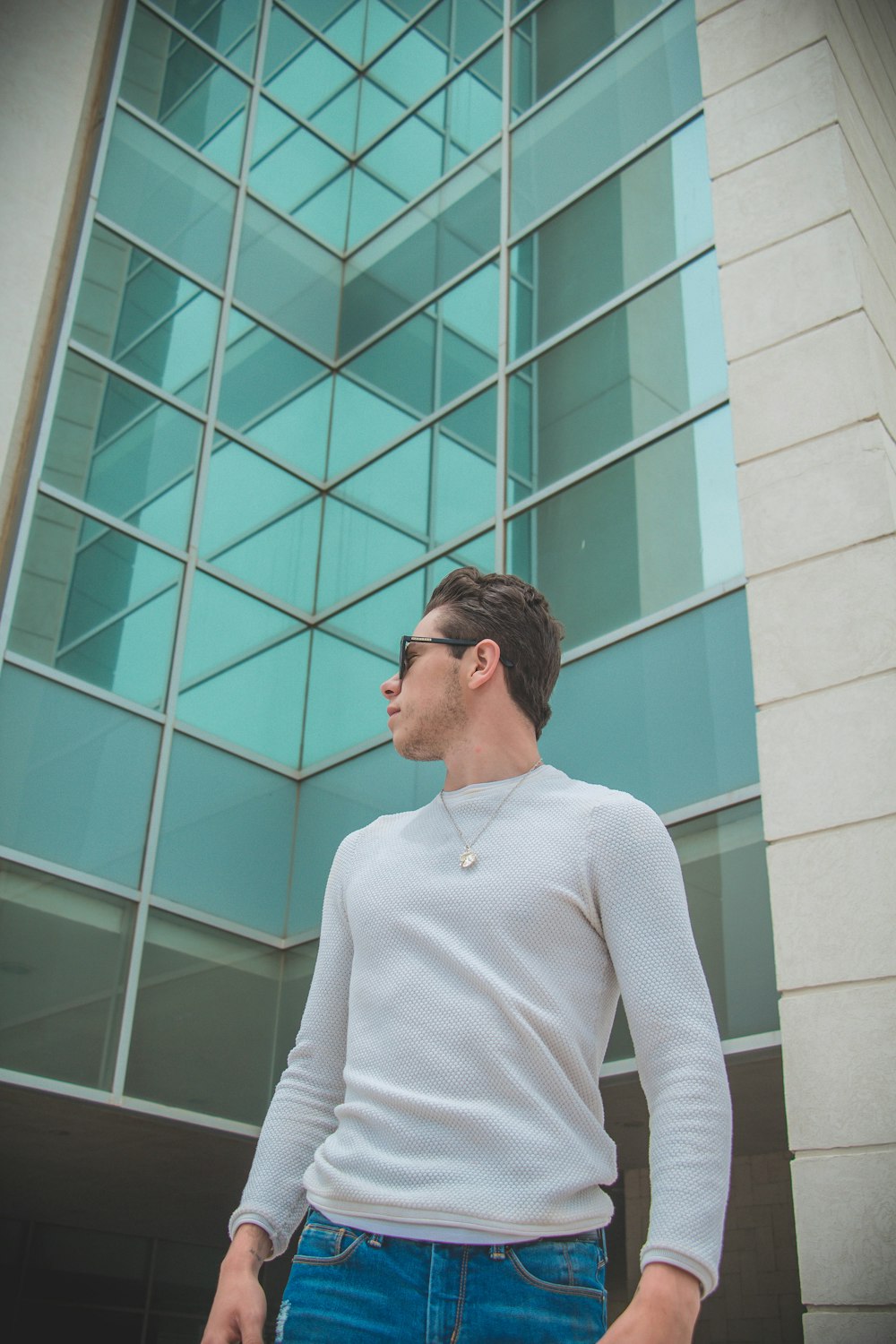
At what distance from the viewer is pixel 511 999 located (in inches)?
65.3

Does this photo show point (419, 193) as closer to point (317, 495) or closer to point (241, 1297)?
point (317, 495)

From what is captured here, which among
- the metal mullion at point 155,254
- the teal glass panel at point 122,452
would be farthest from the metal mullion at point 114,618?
the metal mullion at point 155,254

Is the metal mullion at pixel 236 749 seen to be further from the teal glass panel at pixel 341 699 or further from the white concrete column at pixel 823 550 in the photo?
the white concrete column at pixel 823 550

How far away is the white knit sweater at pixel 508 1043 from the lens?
151 cm

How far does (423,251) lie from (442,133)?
132 cm

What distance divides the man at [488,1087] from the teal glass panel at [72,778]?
6.15m

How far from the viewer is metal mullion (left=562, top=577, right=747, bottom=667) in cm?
688

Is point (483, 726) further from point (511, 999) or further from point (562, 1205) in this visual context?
point (562, 1205)

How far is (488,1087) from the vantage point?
1.60 metres

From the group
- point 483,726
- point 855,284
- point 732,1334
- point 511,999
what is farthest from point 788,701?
point 732,1334

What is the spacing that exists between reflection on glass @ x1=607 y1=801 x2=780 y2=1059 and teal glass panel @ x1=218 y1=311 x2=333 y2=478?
17.9ft

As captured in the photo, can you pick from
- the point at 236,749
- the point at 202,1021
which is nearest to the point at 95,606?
the point at 236,749

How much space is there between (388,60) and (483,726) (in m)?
11.8

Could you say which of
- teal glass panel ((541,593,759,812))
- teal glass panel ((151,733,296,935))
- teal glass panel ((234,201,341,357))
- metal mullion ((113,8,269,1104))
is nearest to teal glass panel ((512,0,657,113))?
teal glass panel ((234,201,341,357))
